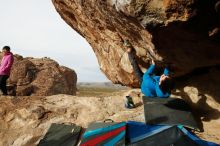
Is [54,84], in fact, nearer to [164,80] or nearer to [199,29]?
[164,80]

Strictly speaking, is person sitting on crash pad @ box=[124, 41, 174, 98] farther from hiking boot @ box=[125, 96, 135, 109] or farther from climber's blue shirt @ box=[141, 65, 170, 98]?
hiking boot @ box=[125, 96, 135, 109]

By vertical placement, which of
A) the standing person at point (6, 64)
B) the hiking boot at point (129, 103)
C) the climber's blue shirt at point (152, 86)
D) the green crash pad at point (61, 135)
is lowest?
the green crash pad at point (61, 135)

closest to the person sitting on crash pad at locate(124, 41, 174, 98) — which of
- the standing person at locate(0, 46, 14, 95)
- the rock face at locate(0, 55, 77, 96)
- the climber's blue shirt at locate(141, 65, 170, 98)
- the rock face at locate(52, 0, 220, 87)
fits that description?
the climber's blue shirt at locate(141, 65, 170, 98)

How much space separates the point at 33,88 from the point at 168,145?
14.2 meters

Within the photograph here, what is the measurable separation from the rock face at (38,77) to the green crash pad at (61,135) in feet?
29.7

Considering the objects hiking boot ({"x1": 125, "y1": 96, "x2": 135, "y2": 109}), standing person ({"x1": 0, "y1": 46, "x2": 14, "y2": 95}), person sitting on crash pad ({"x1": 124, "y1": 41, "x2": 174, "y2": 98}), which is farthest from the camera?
standing person ({"x1": 0, "y1": 46, "x2": 14, "y2": 95})

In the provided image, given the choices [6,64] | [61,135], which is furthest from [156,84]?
[6,64]

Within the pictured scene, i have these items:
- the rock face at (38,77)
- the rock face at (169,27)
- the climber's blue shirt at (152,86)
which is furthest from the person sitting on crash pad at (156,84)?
the rock face at (38,77)

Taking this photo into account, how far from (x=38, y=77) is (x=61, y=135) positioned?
12.3 metres

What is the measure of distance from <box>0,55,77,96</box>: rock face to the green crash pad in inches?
356

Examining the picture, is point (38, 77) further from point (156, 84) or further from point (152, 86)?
point (156, 84)

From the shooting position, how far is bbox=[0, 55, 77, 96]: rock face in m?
20.5

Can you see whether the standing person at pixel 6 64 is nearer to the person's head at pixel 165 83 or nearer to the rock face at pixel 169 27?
the rock face at pixel 169 27

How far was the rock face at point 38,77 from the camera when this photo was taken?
20531mm
